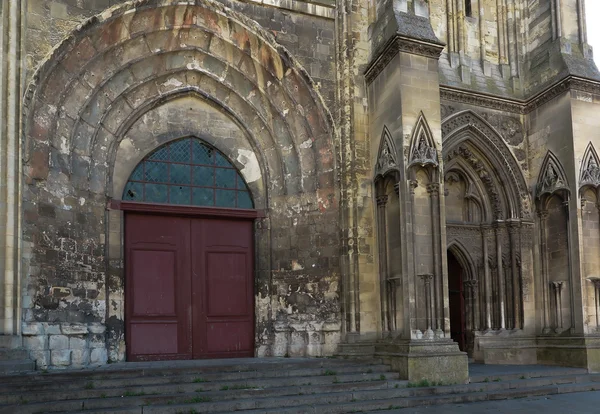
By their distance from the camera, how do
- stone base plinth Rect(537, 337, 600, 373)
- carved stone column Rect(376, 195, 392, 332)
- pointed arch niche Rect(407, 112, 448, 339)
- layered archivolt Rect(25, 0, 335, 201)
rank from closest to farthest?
1. pointed arch niche Rect(407, 112, 448, 339)
2. layered archivolt Rect(25, 0, 335, 201)
3. carved stone column Rect(376, 195, 392, 332)
4. stone base plinth Rect(537, 337, 600, 373)

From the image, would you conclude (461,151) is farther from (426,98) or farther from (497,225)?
(426,98)

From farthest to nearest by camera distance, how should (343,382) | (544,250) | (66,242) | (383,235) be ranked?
1. (544,250)
2. (383,235)
3. (66,242)
4. (343,382)

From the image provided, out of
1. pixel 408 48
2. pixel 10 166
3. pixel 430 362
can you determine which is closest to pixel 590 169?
pixel 408 48

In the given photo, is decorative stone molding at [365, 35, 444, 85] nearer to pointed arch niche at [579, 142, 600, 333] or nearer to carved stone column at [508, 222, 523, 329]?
pointed arch niche at [579, 142, 600, 333]

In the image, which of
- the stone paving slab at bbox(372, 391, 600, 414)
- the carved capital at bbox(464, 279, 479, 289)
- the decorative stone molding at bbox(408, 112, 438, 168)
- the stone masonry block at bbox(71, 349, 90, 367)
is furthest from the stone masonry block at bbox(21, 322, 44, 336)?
the carved capital at bbox(464, 279, 479, 289)

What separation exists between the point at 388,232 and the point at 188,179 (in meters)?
3.98

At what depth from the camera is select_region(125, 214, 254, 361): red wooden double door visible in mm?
11531

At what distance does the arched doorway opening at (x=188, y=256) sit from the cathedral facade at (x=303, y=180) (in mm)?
39

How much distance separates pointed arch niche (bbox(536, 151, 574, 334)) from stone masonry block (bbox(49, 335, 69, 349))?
30.2 feet

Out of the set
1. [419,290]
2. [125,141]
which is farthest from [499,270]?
[125,141]

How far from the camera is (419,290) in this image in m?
10.6

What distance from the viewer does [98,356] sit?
34.8 feet

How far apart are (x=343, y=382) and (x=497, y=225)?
18.6 feet

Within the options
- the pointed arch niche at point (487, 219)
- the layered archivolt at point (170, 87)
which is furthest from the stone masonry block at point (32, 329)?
the pointed arch niche at point (487, 219)
